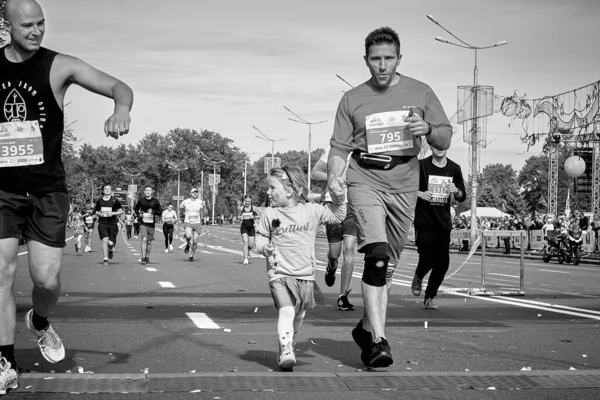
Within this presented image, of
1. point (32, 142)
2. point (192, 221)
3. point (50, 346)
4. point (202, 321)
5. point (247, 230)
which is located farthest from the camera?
point (192, 221)

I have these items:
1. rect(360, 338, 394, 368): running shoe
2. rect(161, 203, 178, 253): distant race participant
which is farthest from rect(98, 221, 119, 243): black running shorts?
rect(360, 338, 394, 368): running shoe

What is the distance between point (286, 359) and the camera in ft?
18.5

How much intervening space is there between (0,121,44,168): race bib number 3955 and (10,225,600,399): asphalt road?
48.1 inches

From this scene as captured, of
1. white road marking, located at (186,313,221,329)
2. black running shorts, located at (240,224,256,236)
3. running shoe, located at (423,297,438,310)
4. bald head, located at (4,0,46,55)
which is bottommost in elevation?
white road marking, located at (186,313,221,329)

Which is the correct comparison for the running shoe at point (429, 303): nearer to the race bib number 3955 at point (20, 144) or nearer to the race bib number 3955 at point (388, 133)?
the race bib number 3955 at point (388, 133)

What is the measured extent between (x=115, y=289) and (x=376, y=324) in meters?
7.94

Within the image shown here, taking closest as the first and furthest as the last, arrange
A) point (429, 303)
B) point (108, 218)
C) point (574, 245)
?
1. point (429, 303)
2. point (108, 218)
3. point (574, 245)

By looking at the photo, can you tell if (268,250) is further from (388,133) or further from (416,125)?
(416,125)

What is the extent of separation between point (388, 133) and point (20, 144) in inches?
94.2

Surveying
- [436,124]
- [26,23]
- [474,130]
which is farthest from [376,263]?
[474,130]

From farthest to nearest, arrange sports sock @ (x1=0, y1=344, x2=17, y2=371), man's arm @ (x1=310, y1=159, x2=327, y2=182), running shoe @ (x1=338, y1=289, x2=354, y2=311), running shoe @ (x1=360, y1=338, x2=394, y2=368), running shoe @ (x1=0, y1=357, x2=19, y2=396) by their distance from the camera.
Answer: running shoe @ (x1=338, y1=289, x2=354, y2=311) → man's arm @ (x1=310, y1=159, x2=327, y2=182) → running shoe @ (x1=360, y1=338, x2=394, y2=368) → sports sock @ (x1=0, y1=344, x2=17, y2=371) → running shoe @ (x1=0, y1=357, x2=19, y2=396)

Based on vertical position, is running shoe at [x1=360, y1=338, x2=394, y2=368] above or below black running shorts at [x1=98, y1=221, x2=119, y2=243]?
below

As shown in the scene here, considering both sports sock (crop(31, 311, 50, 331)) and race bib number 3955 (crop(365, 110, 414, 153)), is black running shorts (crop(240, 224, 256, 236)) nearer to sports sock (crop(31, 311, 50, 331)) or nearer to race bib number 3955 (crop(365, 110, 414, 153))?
race bib number 3955 (crop(365, 110, 414, 153))

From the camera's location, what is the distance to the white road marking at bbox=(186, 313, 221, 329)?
8.24 meters
